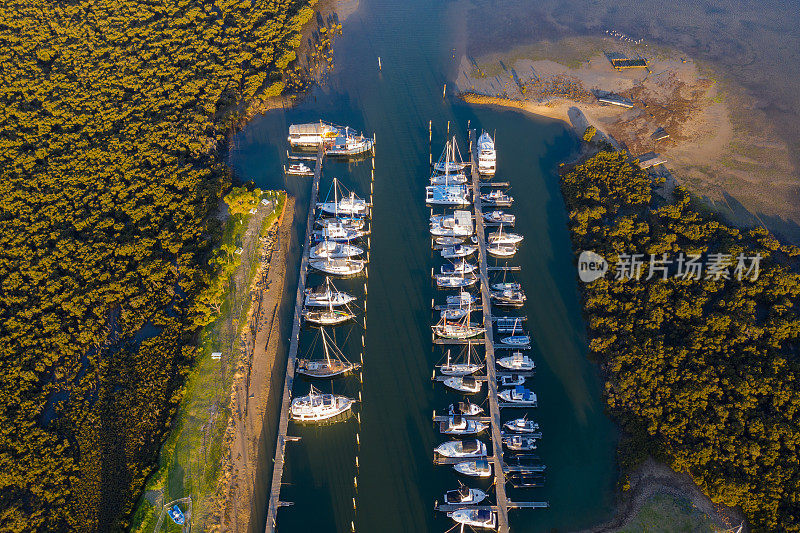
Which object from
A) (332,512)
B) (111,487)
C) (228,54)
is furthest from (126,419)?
(228,54)

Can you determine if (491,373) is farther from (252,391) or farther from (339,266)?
(252,391)

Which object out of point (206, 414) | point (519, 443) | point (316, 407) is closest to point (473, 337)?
point (519, 443)

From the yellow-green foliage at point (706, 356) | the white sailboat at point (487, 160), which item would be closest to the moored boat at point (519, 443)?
the yellow-green foliage at point (706, 356)

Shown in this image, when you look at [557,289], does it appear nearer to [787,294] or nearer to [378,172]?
[787,294]

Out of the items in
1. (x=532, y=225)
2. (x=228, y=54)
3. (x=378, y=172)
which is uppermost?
(x=228, y=54)

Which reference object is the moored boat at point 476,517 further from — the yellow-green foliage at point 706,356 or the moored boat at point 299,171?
the moored boat at point 299,171
